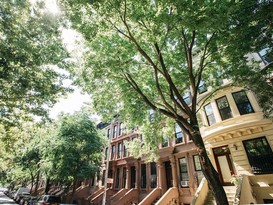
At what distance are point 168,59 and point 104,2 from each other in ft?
15.1

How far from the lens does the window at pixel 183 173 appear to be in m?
15.3

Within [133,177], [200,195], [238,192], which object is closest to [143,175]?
[133,177]

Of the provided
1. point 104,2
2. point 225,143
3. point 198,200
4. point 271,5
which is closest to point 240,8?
point 271,5

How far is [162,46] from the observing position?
8.41 meters

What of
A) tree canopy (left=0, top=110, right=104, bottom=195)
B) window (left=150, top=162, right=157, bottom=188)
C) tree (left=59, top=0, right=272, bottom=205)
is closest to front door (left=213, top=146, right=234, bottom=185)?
tree (left=59, top=0, right=272, bottom=205)

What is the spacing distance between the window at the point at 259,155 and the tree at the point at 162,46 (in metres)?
4.57

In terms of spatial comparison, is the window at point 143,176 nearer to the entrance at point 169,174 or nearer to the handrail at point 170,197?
the entrance at point 169,174

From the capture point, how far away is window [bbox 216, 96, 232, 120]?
1327cm

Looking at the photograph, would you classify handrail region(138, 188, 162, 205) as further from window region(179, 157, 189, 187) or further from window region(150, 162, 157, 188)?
window region(179, 157, 189, 187)

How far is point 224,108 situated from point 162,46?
7881 mm

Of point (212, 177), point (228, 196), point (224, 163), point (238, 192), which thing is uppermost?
point (224, 163)

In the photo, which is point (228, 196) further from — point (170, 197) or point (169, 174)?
point (169, 174)

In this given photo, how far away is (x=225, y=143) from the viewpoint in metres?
13.0

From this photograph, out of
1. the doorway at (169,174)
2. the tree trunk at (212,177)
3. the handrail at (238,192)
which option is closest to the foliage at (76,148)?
the doorway at (169,174)
